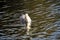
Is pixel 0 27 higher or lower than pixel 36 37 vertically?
higher

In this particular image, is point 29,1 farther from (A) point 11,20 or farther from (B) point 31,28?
(B) point 31,28

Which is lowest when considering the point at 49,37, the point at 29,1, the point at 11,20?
the point at 49,37

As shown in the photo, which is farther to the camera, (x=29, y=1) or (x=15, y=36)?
(x=29, y=1)

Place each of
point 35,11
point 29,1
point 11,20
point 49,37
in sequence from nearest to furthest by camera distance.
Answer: point 49,37, point 11,20, point 35,11, point 29,1

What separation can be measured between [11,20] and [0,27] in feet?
3.78

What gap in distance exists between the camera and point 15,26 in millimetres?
15227

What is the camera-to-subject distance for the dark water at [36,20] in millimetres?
13867

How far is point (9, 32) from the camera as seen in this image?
14.5m

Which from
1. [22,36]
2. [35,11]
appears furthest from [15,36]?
[35,11]

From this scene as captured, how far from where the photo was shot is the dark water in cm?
1387

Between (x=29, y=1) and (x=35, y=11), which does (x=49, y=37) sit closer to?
(x=35, y=11)

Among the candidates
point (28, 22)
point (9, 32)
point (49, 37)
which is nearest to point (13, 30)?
point (9, 32)

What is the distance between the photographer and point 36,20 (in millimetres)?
15812

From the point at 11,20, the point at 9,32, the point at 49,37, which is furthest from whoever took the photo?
the point at 11,20
